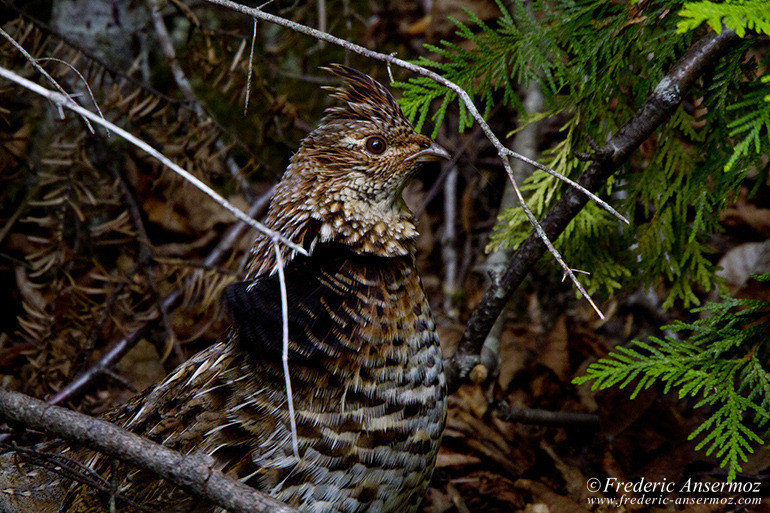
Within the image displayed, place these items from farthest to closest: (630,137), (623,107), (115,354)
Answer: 1. (115,354)
2. (623,107)
3. (630,137)

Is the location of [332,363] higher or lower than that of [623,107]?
lower

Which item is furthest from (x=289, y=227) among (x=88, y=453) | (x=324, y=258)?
(x=88, y=453)

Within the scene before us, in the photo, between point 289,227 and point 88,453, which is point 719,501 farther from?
point 88,453

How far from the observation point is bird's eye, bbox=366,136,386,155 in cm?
265

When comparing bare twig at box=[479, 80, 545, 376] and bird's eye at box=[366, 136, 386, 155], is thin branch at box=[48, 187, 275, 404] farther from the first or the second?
bare twig at box=[479, 80, 545, 376]

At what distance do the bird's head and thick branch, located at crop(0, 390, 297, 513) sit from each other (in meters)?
0.97

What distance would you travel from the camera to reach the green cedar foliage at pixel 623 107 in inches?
94.8

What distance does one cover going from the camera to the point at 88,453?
2.70 meters

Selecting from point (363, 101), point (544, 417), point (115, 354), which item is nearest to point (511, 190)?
point (544, 417)

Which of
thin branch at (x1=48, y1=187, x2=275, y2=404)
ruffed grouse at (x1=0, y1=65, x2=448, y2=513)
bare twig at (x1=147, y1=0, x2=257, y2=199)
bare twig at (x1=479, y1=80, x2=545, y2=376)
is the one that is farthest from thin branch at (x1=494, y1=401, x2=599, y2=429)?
bare twig at (x1=147, y1=0, x2=257, y2=199)

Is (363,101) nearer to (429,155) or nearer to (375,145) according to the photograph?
(375,145)

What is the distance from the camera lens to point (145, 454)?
193 centimetres

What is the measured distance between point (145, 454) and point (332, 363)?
0.71 m

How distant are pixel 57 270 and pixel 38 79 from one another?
3.48 ft
